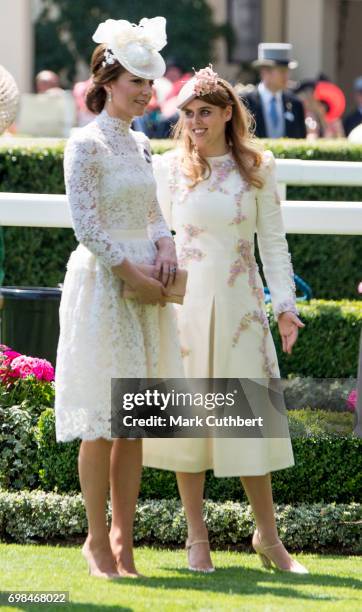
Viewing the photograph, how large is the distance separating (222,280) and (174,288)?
36cm

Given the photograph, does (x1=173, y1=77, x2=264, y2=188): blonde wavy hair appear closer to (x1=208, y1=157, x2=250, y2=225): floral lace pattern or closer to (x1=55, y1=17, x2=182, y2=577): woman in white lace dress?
(x1=208, y1=157, x2=250, y2=225): floral lace pattern

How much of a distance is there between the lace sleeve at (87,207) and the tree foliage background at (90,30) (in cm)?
2146

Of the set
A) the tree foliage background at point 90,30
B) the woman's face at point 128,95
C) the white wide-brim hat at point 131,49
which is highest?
the tree foliage background at point 90,30

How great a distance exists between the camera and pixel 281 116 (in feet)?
43.1

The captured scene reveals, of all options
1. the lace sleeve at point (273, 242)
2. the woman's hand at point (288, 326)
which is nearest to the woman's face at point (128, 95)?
the lace sleeve at point (273, 242)

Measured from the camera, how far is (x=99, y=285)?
17.0 feet

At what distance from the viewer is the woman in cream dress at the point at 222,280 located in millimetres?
5578

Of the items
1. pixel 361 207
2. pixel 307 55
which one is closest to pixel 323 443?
pixel 361 207

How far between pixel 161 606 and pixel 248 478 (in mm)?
978

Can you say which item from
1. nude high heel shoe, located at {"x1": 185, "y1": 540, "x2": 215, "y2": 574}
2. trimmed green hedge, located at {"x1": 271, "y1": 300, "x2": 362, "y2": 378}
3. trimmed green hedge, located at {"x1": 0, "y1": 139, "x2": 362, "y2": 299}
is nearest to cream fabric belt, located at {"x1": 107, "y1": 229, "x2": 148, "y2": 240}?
nude high heel shoe, located at {"x1": 185, "y1": 540, "x2": 215, "y2": 574}

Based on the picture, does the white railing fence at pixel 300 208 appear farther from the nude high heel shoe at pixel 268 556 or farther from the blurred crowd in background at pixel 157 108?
the blurred crowd in background at pixel 157 108

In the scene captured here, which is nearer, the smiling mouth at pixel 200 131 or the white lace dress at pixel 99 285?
the white lace dress at pixel 99 285

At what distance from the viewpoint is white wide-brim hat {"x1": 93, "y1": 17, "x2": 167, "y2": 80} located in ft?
17.0

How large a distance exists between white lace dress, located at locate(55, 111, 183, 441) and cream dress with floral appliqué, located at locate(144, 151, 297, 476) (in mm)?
356
